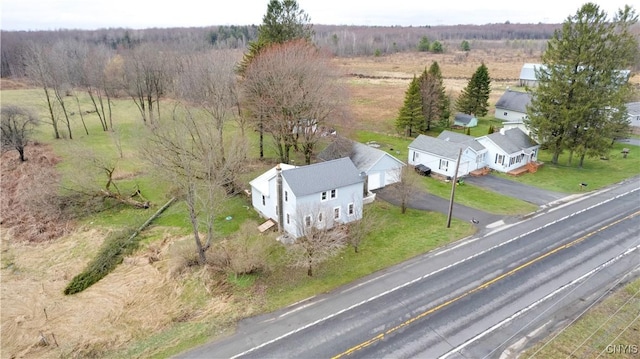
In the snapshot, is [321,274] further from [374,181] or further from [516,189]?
[516,189]

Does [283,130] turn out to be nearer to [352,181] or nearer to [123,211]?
[352,181]

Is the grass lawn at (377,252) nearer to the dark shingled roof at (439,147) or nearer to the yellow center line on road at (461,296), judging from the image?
the yellow center line on road at (461,296)

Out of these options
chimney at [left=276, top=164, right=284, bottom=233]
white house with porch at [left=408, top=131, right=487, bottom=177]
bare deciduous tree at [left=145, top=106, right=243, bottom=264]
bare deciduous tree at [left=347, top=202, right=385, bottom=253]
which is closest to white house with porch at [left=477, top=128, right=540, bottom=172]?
white house with porch at [left=408, top=131, right=487, bottom=177]

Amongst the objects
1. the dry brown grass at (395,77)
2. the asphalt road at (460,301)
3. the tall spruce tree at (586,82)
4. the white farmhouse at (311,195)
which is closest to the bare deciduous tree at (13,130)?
the white farmhouse at (311,195)

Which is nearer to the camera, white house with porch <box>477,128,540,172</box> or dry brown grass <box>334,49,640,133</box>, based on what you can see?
white house with porch <box>477,128,540,172</box>

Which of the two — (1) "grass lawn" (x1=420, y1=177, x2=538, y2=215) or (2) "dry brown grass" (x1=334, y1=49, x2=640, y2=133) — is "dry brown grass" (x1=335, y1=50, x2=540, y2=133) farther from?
(1) "grass lawn" (x1=420, y1=177, x2=538, y2=215)

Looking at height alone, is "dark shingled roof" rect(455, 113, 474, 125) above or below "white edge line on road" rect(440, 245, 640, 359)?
above
